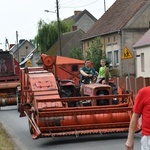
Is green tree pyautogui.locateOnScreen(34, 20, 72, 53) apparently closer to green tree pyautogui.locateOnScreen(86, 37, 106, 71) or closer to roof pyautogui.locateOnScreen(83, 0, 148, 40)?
roof pyautogui.locateOnScreen(83, 0, 148, 40)

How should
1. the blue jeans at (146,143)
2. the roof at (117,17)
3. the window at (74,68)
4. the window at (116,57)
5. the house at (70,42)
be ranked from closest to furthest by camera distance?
the blue jeans at (146,143)
the window at (74,68)
the roof at (117,17)
the window at (116,57)
the house at (70,42)

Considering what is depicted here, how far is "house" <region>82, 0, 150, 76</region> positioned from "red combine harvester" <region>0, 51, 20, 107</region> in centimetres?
2076

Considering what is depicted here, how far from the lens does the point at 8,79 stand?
27.7 m

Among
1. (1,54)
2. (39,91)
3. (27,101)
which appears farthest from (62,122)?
(1,54)

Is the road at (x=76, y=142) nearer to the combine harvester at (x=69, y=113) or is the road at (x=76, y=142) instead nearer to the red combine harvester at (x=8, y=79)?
the combine harvester at (x=69, y=113)

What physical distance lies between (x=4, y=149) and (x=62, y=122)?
61.7 inches

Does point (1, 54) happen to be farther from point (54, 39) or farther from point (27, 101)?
point (54, 39)

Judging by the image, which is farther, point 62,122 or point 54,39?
point 54,39

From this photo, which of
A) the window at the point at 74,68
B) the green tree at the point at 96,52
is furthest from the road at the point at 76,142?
the green tree at the point at 96,52

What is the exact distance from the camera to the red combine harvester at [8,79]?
27.0 meters

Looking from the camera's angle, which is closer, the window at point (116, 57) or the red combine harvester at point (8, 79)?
the red combine harvester at point (8, 79)

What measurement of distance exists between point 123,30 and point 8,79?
24.1 meters

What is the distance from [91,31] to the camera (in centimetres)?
5934

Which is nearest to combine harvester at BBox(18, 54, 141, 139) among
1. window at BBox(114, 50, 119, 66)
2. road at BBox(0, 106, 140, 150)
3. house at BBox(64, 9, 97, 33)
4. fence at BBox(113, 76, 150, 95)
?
road at BBox(0, 106, 140, 150)
